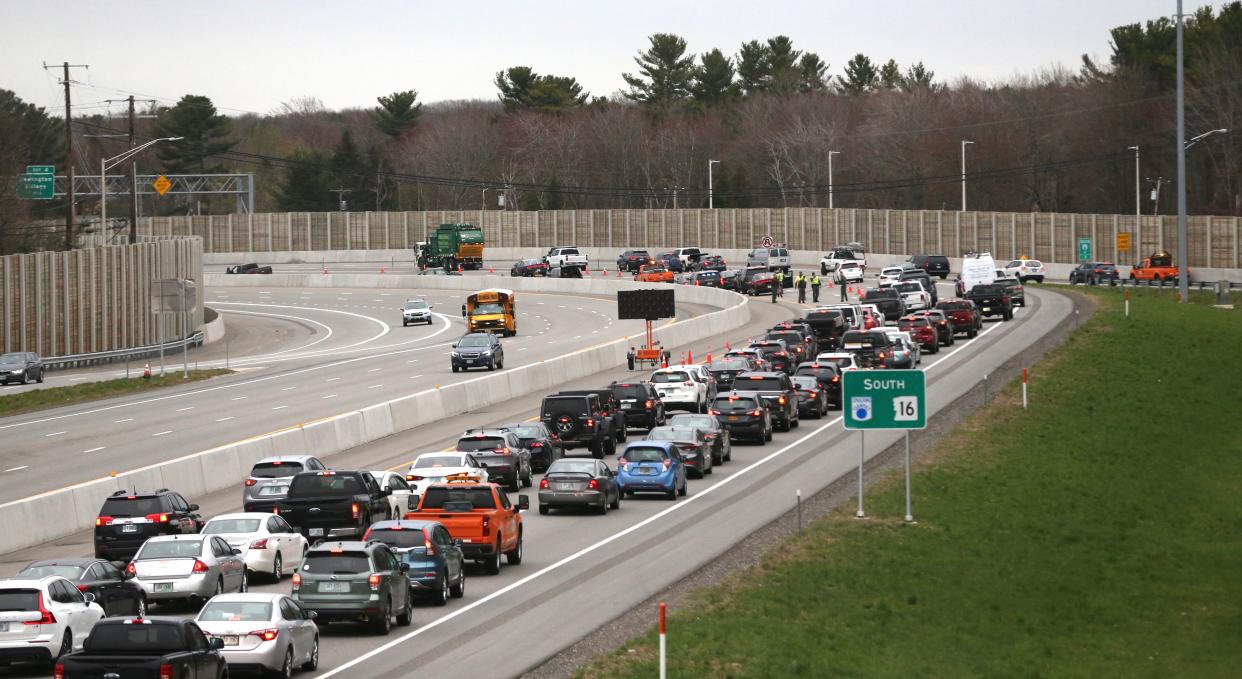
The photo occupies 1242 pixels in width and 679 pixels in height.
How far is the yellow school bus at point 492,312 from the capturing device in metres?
85.8

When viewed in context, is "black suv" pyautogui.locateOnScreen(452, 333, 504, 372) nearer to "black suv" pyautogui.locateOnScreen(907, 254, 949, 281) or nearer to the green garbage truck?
"black suv" pyautogui.locateOnScreen(907, 254, 949, 281)

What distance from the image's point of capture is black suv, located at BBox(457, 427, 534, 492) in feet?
130

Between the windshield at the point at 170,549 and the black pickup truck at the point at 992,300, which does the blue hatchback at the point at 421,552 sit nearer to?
the windshield at the point at 170,549

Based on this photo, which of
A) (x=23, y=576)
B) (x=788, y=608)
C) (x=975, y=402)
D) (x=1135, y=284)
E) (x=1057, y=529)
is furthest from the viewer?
(x=1135, y=284)

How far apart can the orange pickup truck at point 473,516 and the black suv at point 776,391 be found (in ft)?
68.8

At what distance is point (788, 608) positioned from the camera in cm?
2744

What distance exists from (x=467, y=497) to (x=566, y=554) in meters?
2.81

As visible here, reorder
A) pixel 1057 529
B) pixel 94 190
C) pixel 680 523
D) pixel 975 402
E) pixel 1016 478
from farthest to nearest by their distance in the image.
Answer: pixel 94 190 < pixel 975 402 < pixel 1016 478 < pixel 1057 529 < pixel 680 523

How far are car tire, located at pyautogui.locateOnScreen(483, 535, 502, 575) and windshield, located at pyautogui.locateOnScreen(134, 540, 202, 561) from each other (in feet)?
17.3

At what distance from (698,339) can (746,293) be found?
1104 inches

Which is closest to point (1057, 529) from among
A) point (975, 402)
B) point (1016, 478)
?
point (1016, 478)

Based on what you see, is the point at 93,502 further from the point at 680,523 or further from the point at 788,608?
the point at 788,608

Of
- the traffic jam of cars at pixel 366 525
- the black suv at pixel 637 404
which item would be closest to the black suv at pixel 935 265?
the traffic jam of cars at pixel 366 525

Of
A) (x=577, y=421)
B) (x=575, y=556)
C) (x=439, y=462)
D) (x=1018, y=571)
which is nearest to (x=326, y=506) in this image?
(x=575, y=556)
